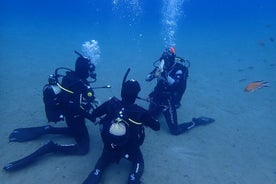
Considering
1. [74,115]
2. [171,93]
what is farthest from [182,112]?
[74,115]

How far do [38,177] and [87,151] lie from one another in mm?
1339

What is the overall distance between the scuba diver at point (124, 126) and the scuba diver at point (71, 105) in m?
0.71

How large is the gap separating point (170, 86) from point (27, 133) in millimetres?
4142

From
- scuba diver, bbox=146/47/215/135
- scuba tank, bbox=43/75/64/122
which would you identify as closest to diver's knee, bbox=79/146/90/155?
scuba tank, bbox=43/75/64/122

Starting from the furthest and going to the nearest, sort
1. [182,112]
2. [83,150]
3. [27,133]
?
[182,112] < [27,133] < [83,150]

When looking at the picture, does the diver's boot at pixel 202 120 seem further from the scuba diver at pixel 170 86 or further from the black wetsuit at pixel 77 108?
the black wetsuit at pixel 77 108

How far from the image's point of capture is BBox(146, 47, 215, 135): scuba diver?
26.1 feet

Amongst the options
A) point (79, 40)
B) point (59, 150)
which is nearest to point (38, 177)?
point (59, 150)

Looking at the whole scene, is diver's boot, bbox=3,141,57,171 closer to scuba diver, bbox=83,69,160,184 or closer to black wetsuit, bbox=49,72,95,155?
black wetsuit, bbox=49,72,95,155

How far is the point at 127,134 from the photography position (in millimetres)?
5219

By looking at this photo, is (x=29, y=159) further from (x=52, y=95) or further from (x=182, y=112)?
(x=182, y=112)

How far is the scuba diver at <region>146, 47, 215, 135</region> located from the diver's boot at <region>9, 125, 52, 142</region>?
9.90 ft

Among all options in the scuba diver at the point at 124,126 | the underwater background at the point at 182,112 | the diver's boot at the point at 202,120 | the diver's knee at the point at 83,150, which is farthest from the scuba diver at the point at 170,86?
the scuba diver at the point at 124,126

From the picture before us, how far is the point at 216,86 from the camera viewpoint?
13.4 m
